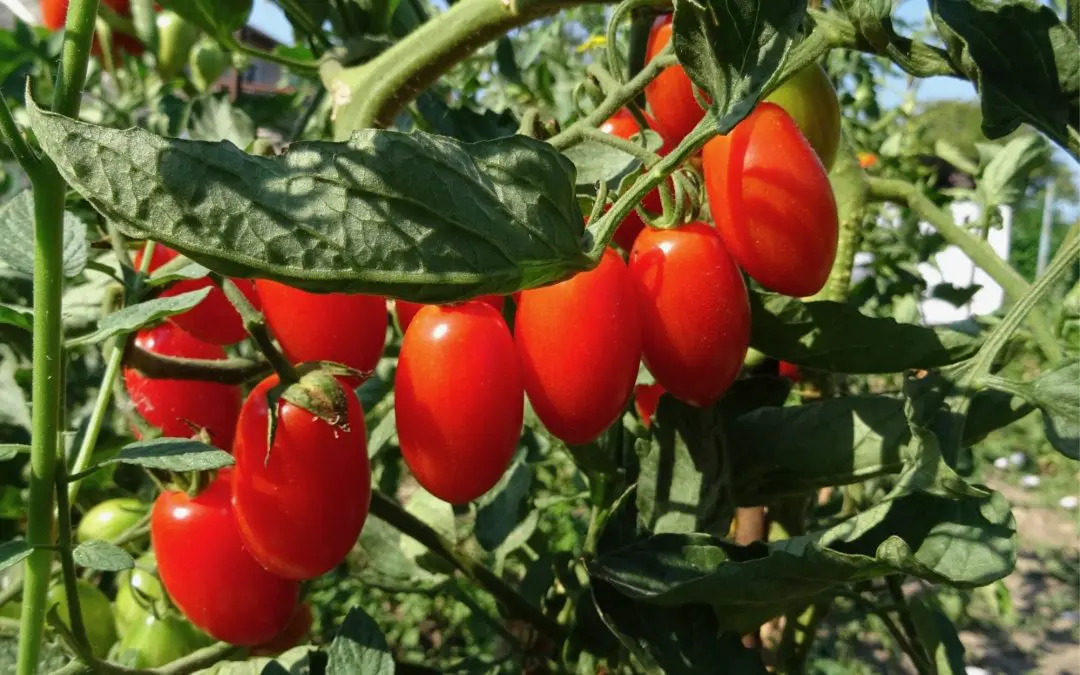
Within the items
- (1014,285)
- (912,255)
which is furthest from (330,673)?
(912,255)

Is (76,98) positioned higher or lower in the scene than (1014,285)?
higher

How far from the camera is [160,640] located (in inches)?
29.0

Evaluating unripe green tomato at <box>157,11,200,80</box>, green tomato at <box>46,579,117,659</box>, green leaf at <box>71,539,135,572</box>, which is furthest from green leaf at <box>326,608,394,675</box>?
unripe green tomato at <box>157,11,200,80</box>

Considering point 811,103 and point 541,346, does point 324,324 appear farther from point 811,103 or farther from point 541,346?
point 811,103

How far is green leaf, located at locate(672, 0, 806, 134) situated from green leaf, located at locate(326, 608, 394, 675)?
373mm

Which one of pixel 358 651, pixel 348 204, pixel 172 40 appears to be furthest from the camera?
pixel 172 40

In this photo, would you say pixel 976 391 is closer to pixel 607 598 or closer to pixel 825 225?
pixel 825 225

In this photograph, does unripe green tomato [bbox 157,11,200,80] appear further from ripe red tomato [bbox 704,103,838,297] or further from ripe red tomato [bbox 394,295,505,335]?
ripe red tomato [bbox 704,103,838,297]

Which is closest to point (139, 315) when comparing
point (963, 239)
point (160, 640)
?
point (160, 640)

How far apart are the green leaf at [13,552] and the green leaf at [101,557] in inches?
1.0

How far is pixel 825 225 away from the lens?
494 mm

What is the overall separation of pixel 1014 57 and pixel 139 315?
45cm

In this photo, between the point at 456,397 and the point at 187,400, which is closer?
the point at 456,397

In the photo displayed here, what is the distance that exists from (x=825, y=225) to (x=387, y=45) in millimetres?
349
